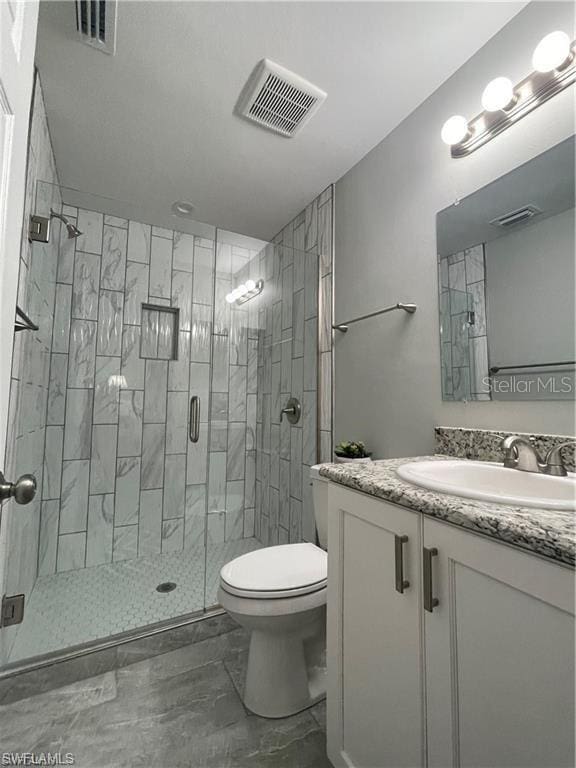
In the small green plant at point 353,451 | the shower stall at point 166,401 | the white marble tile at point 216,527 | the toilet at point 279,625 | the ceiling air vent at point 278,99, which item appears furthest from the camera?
the white marble tile at point 216,527

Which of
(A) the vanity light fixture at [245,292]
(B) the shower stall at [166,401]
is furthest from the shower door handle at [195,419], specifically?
(A) the vanity light fixture at [245,292]

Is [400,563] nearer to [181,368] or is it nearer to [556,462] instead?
[556,462]

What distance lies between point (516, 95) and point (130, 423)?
2.59 meters

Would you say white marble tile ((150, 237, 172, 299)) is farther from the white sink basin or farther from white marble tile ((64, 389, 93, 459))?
the white sink basin

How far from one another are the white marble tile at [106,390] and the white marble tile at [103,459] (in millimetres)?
61

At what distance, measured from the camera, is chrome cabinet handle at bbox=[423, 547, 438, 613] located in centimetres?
70

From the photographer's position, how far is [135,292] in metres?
2.47

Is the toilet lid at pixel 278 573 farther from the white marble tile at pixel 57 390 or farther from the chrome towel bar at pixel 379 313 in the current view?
the white marble tile at pixel 57 390

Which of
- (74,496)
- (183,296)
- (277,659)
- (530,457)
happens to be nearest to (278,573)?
(277,659)

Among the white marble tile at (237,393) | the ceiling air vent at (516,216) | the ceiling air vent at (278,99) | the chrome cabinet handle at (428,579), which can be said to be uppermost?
the ceiling air vent at (278,99)

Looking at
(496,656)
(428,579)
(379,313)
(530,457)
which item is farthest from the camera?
(379,313)

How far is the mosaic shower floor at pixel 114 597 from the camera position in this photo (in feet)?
5.25

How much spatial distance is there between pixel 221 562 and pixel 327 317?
1656 millimetres

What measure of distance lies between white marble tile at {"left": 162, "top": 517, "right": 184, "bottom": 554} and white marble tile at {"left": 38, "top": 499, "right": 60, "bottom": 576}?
66 cm
